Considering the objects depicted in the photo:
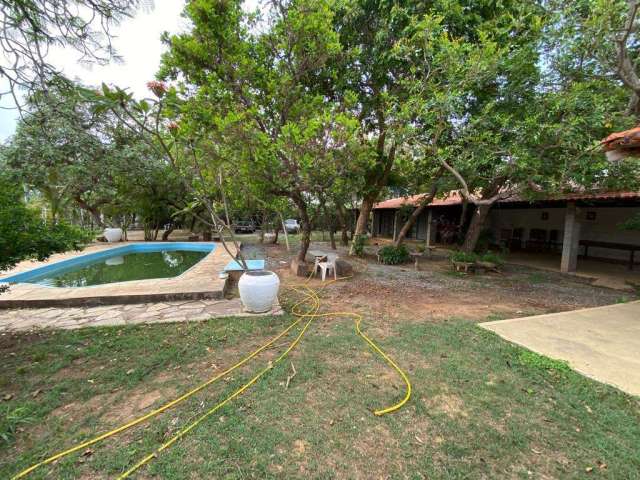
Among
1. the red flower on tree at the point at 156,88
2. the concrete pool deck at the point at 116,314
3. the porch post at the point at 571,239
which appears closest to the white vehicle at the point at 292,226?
the porch post at the point at 571,239

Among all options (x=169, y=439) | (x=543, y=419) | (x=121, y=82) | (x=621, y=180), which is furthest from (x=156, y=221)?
(x=621, y=180)

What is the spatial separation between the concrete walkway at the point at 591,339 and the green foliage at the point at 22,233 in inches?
238

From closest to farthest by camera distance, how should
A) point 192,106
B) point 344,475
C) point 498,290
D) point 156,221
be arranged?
point 344,475 → point 192,106 → point 498,290 → point 156,221

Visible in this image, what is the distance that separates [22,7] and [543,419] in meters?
5.87

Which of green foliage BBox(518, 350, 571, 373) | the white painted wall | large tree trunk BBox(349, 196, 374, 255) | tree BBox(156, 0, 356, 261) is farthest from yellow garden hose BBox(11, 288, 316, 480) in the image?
the white painted wall

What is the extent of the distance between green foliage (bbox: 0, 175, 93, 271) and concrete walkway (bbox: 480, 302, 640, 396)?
19.8 ft

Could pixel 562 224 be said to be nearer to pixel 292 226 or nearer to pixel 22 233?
pixel 22 233

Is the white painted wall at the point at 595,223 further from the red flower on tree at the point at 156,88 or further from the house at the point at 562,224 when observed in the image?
the red flower on tree at the point at 156,88

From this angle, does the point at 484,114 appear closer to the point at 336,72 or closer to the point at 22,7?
the point at 336,72

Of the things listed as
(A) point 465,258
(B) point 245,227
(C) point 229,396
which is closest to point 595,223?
(A) point 465,258

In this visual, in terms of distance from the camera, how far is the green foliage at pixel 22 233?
10.2ft

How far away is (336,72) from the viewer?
7.20 meters

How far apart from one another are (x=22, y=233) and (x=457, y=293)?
7.48 meters

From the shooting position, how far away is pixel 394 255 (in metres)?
10.1
